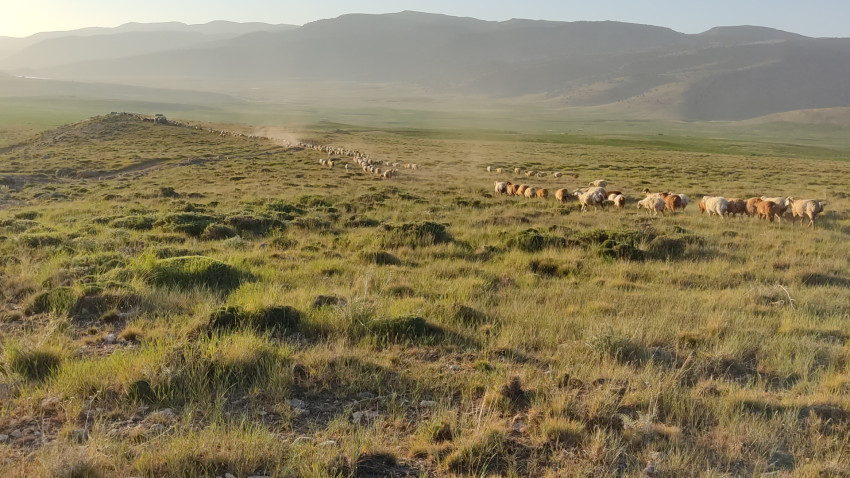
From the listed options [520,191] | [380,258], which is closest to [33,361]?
[380,258]

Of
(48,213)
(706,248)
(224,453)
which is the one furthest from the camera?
(48,213)

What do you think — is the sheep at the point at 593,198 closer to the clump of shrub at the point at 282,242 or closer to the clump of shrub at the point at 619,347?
the clump of shrub at the point at 282,242

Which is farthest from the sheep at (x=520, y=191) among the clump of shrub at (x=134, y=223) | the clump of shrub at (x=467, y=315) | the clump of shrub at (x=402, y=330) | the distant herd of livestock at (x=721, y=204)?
the clump of shrub at (x=402, y=330)

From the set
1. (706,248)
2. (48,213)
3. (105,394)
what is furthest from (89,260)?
(706,248)

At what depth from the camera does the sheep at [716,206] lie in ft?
60.9

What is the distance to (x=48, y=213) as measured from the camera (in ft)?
55.8

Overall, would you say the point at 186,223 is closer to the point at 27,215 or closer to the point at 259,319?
the point at 27,215

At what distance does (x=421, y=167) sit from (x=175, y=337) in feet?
115

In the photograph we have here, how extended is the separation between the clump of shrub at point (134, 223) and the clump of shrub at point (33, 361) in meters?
9.81

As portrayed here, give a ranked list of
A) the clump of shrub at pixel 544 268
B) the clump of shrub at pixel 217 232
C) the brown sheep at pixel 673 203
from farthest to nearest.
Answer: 1. the brown sheep at pixel 673 203
2. the clump of shrub at pixel 217 232
3. the clump of shrub at pixel 544 268

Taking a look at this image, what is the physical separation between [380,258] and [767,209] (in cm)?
1530

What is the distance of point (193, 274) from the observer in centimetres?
835

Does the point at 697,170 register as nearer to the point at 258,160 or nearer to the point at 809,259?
the point at 809,259

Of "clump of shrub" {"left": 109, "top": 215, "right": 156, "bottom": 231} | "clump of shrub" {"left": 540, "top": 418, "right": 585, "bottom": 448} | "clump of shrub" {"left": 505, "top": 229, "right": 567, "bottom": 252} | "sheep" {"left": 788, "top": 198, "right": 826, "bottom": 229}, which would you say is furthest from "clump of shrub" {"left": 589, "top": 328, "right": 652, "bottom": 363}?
"sheep" {"left": 788, "top": 198, "right": 826, "bottom": 229}
